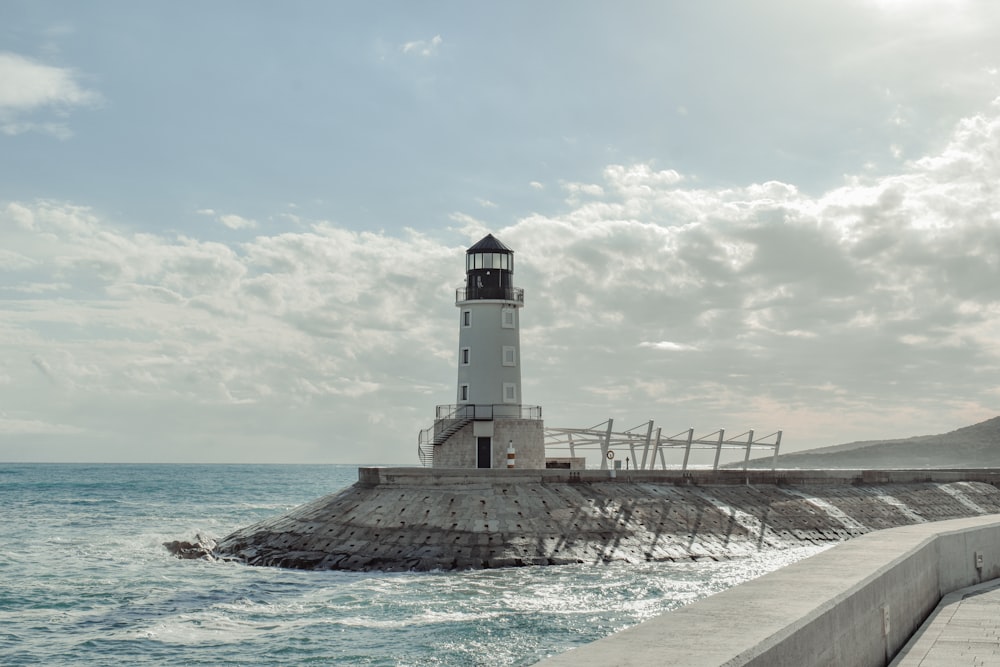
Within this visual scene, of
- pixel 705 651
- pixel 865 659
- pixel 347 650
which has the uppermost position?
pixel 705 651

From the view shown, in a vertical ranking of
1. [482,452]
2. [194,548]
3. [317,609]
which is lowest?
[317,609]

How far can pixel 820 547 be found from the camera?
117 ft

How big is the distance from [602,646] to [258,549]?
29156 millimetres

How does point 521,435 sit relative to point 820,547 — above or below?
above

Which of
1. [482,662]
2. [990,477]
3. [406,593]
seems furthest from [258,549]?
[990,477]

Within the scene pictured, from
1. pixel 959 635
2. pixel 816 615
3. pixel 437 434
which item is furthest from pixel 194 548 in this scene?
pixel 816 615

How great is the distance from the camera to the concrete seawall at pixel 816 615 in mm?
6730

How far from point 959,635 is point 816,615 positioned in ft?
14.9

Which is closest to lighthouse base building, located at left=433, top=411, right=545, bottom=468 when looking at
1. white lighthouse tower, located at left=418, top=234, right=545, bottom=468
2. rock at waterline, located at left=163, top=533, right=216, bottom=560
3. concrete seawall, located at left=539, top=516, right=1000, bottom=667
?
white lighthouse tower, located at left=418, top=234, right=545, bottom=468

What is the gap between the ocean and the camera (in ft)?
64.1

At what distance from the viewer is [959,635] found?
37.3 feet

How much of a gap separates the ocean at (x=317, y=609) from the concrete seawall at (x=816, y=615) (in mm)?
7917

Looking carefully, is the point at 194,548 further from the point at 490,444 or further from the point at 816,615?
the point at 816,615

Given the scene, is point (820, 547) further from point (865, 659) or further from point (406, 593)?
point (865, 659)
